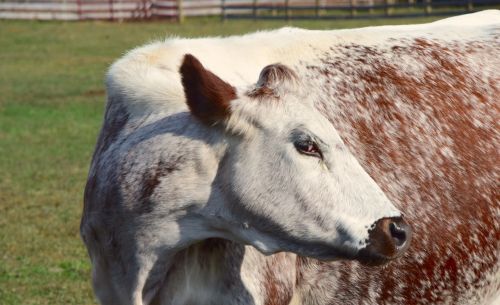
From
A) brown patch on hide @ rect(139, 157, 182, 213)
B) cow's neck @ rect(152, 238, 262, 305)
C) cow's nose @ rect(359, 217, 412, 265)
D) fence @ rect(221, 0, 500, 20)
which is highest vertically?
brown patch on hide @ rect(139, 157, 182, 213)

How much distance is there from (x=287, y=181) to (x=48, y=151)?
1075 cm

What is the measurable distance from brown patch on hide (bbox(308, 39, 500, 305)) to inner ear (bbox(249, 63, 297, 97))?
0.65 metres

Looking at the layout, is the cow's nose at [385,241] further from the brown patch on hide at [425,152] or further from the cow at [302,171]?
the brown patch on hide at [425,152]

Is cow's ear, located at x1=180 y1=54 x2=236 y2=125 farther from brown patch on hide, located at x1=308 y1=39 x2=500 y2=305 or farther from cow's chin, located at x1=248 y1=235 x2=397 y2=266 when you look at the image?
brown patch on hide, located at x1=308 y1=39 x2=500 y2=305

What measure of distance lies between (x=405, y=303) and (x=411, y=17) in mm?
32578

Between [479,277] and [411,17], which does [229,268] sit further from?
[411,17]

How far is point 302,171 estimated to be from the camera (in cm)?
438

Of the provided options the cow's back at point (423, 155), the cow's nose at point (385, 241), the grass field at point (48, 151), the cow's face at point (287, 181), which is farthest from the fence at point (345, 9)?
the cow's nose at point (385, 241)

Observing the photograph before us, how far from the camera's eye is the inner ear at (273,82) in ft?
14.7

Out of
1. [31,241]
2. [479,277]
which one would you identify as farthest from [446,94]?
[31,241]

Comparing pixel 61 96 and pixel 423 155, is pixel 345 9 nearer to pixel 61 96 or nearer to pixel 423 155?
pixel 61 96

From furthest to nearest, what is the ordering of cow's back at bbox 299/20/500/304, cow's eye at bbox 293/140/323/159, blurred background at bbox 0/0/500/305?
blurred background at bbox 0/0/500/305 → cow's back at bbox 299/20/500/304 → cow's eye at bbox 293/140/323/159

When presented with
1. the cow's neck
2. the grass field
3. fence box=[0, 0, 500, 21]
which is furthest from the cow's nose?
Answer: fence box=[0, 0, 500, 21]

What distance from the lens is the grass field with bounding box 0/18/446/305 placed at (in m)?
8.66
